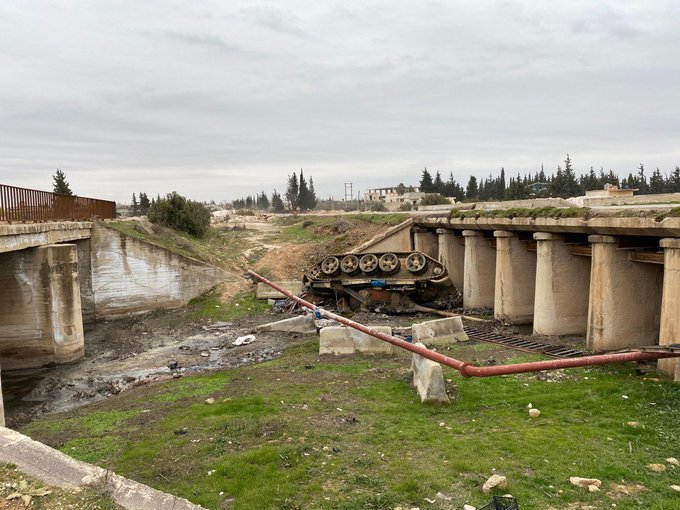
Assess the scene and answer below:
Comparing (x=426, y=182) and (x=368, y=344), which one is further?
(x=426, y=182)

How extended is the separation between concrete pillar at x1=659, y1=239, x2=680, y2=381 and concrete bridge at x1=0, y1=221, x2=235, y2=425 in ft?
50.6

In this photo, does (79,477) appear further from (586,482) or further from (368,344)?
(368,344)

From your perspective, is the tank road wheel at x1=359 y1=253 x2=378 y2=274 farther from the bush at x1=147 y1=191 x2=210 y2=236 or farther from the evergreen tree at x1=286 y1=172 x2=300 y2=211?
the evergreen tree at x1=286 y1=172 x2=300 y2=211

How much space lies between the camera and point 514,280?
64.6 ft

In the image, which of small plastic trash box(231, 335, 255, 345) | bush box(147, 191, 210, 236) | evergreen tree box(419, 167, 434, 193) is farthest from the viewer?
evergreen tree box(419, 167, 434, 193)

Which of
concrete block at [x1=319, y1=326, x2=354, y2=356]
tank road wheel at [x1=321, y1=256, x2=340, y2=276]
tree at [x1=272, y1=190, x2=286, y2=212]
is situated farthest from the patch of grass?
tree at [x1=272, y1=190, x2=286, y2=212]

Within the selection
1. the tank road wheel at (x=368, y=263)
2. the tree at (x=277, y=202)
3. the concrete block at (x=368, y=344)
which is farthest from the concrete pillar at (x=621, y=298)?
the tree at (x=277, y=202)

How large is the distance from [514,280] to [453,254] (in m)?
5.80

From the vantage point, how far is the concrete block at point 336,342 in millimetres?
14469

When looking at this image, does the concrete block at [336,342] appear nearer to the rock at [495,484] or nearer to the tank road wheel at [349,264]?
the rock at [495,484]

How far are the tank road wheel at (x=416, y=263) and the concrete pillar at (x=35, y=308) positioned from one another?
13583 millimetres

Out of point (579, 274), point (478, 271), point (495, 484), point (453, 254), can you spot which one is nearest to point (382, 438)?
point (495, 484)

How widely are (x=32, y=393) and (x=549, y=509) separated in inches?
578

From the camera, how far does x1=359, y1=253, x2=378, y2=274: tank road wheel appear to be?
2277 centimetres
